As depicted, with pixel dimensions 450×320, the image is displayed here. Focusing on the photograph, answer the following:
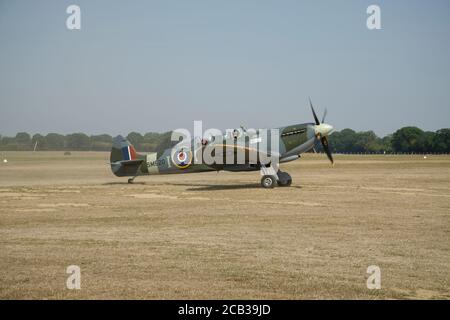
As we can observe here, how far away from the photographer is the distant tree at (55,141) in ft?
409

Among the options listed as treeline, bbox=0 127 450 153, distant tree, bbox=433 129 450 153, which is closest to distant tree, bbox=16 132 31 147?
treeline, bbox=0 127 450 153

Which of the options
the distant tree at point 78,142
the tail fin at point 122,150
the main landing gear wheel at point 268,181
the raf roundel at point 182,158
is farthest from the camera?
the distant tree at point 78,142

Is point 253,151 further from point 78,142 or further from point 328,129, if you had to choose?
point 78,142

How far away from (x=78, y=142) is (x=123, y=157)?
11081cm

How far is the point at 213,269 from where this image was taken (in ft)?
22.2

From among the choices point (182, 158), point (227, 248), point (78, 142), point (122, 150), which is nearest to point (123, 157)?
point (122, 150)

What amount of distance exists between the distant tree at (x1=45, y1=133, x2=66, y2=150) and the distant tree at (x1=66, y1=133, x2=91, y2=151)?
184cm

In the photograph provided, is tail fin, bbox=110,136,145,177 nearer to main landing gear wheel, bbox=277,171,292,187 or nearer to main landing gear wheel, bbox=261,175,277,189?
main landing gear wheel, bbox=261,175,277,189

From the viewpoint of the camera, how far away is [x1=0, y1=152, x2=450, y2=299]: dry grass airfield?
5875 mm

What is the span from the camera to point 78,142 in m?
130

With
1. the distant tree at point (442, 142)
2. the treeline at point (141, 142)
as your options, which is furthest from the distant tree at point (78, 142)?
the distant tree at point (442, 142)

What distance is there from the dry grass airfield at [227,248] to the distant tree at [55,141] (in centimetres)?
11599

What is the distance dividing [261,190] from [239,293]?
44.5 ft

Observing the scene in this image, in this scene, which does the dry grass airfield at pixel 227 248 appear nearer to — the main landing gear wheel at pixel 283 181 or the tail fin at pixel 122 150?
the main landing gear wheel at pixel 283 181
